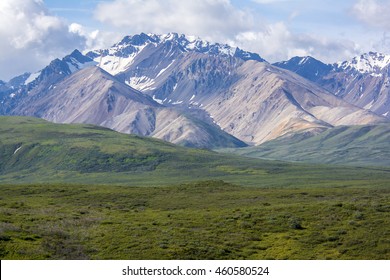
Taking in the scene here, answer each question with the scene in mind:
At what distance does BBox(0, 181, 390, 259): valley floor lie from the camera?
75.4 meters

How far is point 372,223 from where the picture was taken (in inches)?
3452

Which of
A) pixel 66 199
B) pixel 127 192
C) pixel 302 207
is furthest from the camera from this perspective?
pixel 127 192

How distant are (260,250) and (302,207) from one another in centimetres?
2632

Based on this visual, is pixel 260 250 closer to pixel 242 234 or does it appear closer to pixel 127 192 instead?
pixel 242 234

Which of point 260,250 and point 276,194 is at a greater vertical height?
point 276,194

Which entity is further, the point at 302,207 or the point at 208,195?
the point at 208,195

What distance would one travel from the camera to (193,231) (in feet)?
286

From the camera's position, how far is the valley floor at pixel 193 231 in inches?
2968

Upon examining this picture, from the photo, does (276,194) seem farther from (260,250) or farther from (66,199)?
(260,250)
